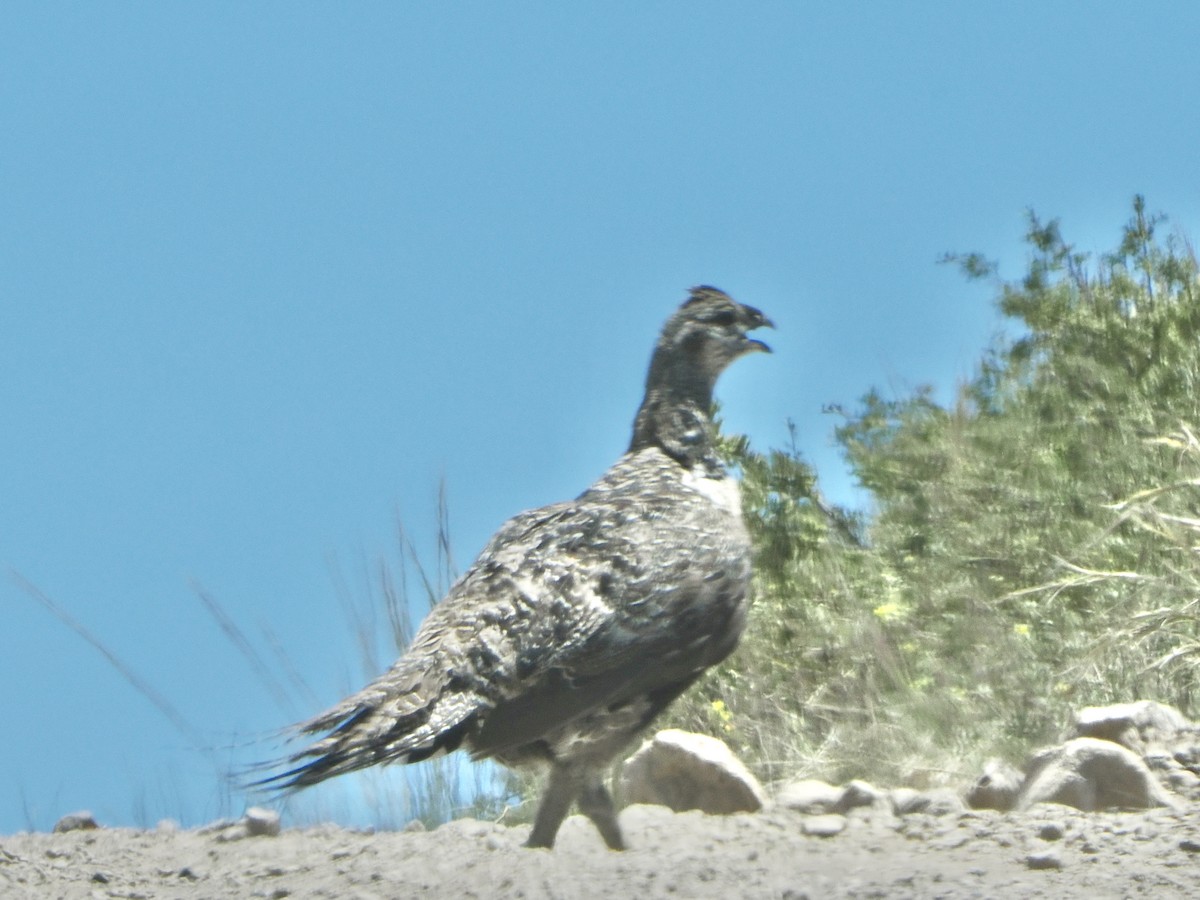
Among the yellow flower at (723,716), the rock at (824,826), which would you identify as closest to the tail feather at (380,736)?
the rock at (824,826)

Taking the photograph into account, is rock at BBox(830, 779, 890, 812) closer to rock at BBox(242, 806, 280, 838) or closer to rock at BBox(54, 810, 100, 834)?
rock at BBox(242, 806, 280, 838)

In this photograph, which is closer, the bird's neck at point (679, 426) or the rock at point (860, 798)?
the rock at point (860, 798)

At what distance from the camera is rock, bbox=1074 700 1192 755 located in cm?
701

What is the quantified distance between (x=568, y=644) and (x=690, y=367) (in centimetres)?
169

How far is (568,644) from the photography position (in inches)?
226

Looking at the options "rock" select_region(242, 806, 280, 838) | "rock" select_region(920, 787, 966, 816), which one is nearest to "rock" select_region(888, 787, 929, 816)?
"rock" select_region(920, 787, 966, 816)

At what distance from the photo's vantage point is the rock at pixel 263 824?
7090mm

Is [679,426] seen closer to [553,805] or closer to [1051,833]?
[553,805]

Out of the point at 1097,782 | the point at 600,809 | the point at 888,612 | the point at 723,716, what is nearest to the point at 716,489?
the point at 600,809

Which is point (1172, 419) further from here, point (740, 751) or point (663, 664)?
point (663, 664)

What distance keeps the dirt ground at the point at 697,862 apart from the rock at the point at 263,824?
95 millimetres

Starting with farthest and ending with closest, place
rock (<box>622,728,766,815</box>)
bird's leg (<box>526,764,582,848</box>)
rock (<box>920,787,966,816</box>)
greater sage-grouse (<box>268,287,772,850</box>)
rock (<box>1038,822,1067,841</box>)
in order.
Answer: rock (<box>622,728,766,815</box>)
rock (<box>920,787,966,816</box>)
bird's leg (<box>526,764,582,848</box>)
rock (<box>1038,822,1067,841</box>)
greater sage-grouse (<box>268,287,772,850</box>)

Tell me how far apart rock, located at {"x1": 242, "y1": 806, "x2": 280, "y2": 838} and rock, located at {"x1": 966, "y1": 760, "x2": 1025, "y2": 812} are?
117 inches

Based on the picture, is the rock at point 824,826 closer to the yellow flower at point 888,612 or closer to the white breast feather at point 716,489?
the white breast feather at point 716,489
